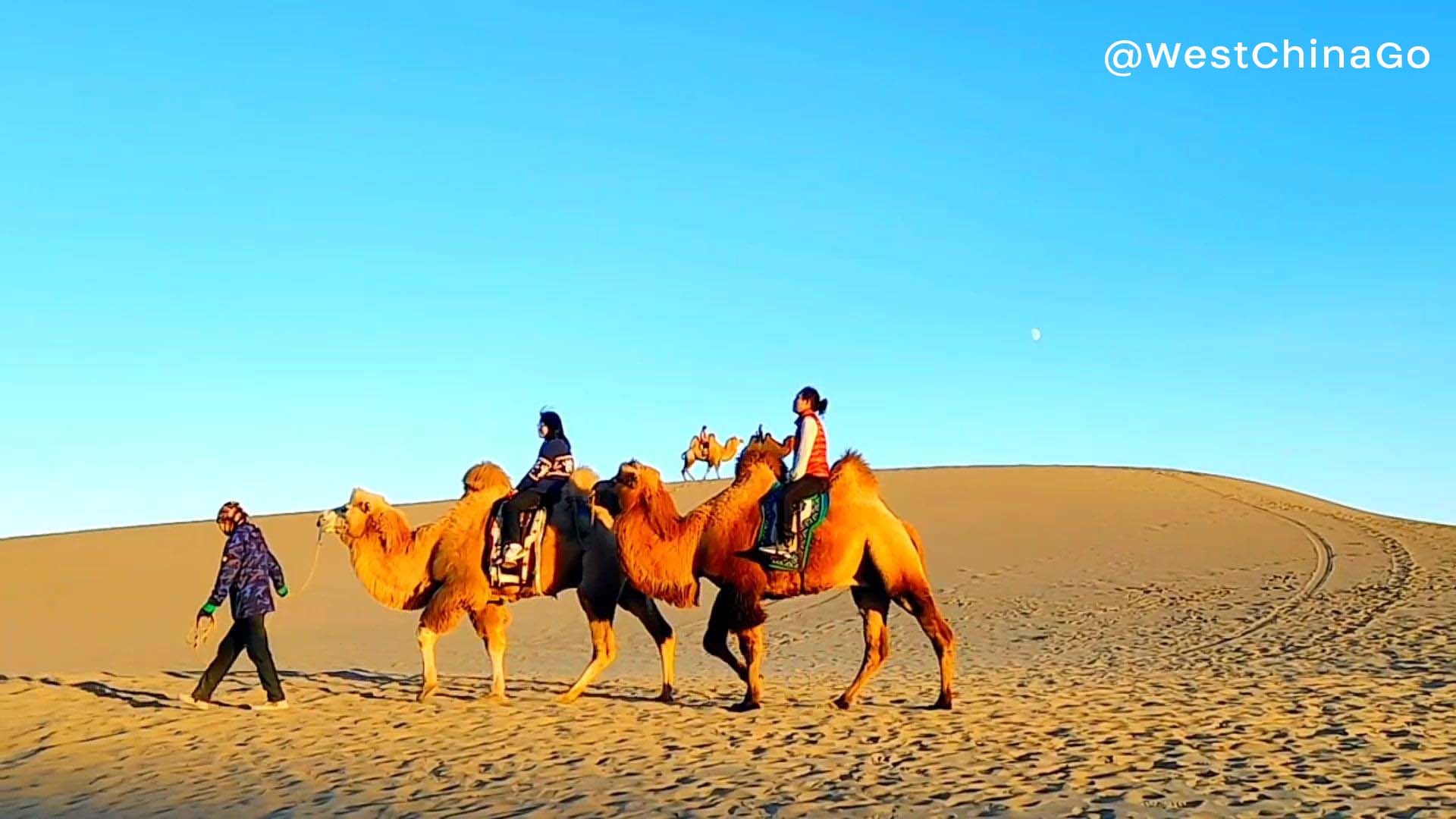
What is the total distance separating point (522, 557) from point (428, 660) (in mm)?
1256

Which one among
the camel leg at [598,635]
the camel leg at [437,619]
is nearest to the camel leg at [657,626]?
the camel leg at [598,635]

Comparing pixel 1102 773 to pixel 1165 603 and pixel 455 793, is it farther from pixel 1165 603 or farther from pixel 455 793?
pixel 1165 603

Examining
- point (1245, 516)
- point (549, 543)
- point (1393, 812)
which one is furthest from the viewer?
point (1245, 516)

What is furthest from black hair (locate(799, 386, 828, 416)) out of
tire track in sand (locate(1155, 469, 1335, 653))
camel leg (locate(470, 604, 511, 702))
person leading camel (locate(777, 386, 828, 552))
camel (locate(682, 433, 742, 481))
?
camel (locate(682, 433, 742, 481))

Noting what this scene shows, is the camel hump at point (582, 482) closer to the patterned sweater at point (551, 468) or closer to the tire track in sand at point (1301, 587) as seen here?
the patterned sweater at point (551, 468)

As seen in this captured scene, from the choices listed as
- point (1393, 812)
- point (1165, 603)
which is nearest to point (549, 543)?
point (1393, 812)

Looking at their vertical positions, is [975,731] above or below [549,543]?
below

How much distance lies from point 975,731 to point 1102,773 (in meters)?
1.66

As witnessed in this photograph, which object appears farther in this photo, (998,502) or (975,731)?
(998,502)

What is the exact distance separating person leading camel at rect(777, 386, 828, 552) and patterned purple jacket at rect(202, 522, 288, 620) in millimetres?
4123

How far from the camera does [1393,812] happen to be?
21.6 ft

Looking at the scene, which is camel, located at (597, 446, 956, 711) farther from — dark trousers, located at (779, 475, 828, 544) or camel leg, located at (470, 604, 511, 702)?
camel leg, located at (470, 604, 511, 702)

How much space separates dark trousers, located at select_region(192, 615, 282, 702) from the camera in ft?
35.6

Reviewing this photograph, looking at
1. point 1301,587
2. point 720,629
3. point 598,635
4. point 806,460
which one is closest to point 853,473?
point 806,460
